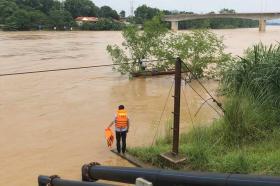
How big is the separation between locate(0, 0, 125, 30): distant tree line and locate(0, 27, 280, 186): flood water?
59548 millimetres

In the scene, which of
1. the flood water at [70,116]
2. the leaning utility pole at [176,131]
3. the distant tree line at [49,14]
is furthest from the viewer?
the distant tree line at [49,14]

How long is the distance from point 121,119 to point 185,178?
5.76 metres

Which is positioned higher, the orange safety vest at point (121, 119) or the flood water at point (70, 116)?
the orange safety vest at point (121, 119)

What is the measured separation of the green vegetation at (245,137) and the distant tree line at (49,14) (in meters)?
78.9

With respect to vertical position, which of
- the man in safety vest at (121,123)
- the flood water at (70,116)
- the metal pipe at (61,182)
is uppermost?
the metal pipe at (61,182)

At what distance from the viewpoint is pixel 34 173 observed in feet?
29.3

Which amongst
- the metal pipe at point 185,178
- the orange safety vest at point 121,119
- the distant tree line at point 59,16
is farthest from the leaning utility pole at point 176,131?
the distant tree line at point 59,16

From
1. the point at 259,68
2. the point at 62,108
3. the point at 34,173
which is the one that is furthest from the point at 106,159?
the point at 62,108

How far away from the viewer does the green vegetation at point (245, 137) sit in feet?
24.4

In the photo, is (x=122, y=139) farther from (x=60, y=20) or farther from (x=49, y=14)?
(x=49, y=14)

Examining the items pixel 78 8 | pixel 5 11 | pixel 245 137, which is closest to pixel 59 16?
pixel 5 11

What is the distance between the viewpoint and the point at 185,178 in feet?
12.2

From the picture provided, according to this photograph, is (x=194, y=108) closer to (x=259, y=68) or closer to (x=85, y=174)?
(x=259, y=68)

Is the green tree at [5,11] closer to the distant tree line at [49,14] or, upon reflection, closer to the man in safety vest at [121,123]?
the distant tree line at [49,14]
